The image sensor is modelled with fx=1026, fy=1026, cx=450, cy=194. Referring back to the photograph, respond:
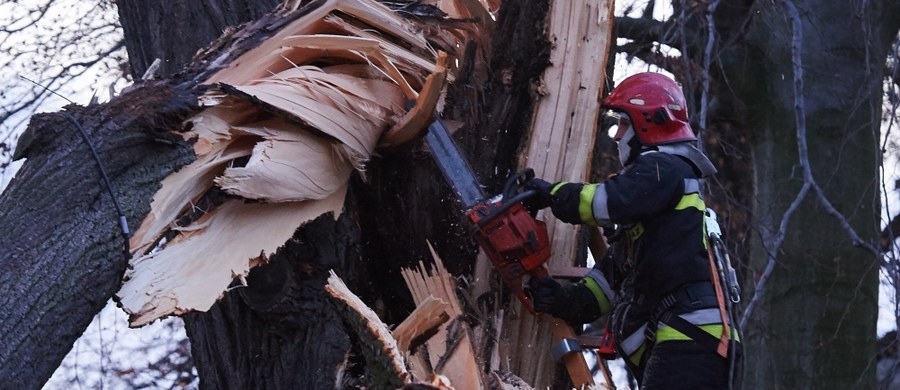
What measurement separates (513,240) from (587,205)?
286 mm

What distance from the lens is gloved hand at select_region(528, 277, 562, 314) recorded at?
371 cm

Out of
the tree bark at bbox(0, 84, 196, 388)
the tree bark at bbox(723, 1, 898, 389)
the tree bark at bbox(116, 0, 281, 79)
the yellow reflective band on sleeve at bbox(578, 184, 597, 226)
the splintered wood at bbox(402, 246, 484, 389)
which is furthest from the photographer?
the tree bark at bbox(723, 1, 898, 389)

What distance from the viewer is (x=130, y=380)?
937 cm

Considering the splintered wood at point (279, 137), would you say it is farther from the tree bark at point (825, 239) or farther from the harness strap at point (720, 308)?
the tree bark at point (825, 239)

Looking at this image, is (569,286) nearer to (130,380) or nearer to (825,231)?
(825,231)

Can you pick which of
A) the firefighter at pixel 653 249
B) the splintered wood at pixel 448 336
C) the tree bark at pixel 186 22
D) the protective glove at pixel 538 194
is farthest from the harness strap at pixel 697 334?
the tree bark at pixel 186 22

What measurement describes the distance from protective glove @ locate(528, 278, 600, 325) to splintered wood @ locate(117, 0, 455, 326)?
2.39 feet

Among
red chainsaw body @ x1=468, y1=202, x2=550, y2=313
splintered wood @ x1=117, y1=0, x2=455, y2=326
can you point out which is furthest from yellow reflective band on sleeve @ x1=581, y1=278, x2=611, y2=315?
splintered wood @ x1=117, y1=0, x2=455, y2=326

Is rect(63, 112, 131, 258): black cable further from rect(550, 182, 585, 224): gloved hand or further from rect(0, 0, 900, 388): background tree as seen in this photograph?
rect(550, 182, 585, 224): gloved hand

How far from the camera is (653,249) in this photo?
371 cm

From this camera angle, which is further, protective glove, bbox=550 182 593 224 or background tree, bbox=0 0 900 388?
background tree, bbox=0 0 900 388

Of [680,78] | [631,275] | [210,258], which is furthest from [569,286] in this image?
[680,78]

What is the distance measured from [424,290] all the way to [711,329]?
3.39 ft

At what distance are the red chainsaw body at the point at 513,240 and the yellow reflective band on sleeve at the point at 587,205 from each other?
0.19 m
